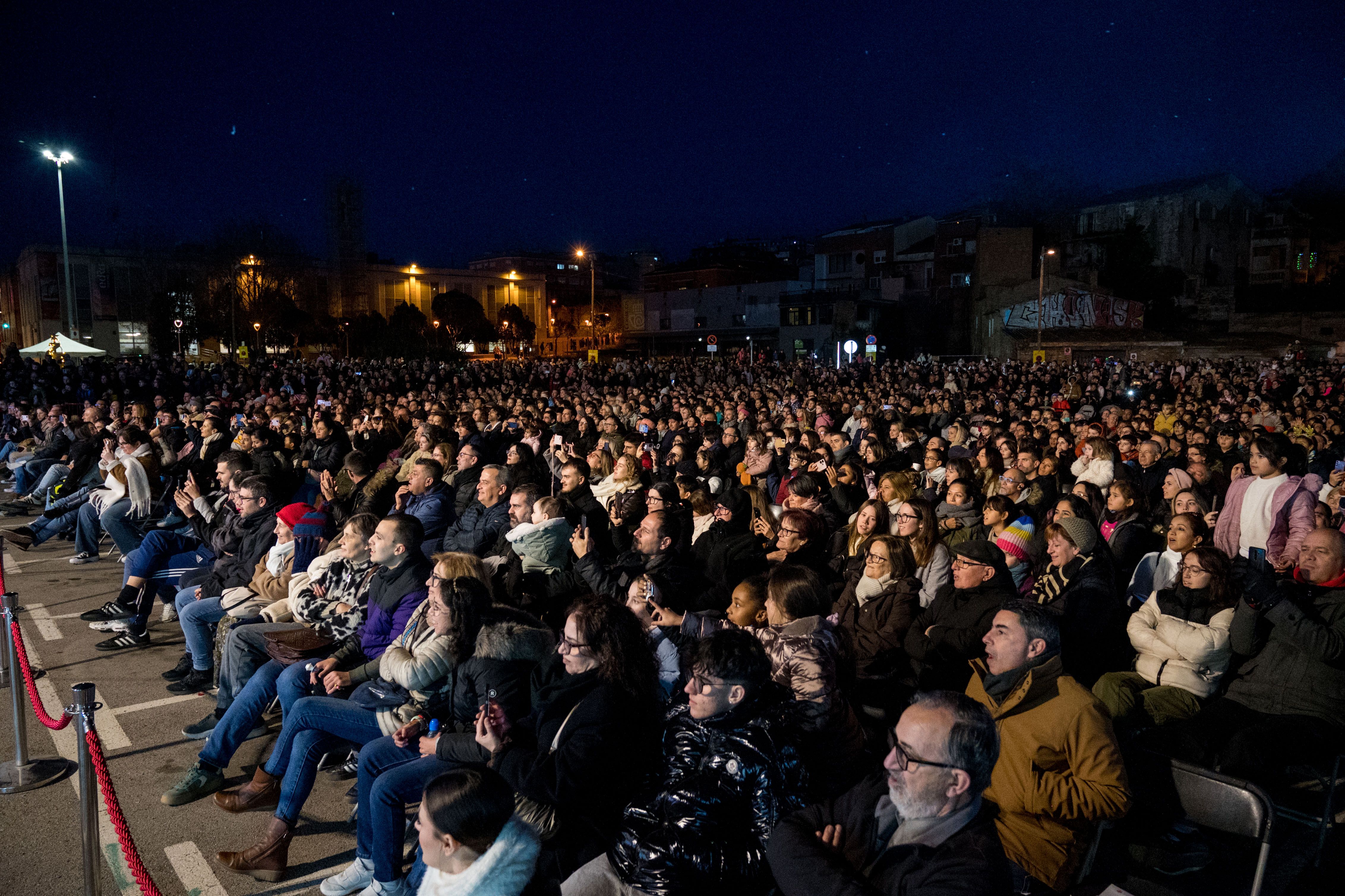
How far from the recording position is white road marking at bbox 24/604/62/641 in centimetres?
676

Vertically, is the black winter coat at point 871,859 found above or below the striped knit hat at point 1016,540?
below

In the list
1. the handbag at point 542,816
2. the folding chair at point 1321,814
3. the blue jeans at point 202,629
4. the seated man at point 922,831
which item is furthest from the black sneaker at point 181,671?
the folding chair at point 1321,814

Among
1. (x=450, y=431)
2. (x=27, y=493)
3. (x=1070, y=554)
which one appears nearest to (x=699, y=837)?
(x=1070, y=554)

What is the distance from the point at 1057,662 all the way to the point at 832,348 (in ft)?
163

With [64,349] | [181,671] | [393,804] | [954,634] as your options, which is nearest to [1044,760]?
[954,634]

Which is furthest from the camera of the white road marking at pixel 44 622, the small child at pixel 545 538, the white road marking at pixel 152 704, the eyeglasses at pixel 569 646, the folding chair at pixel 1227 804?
the white road marking at pixel 44 622

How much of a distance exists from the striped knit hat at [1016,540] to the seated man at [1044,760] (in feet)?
7.85

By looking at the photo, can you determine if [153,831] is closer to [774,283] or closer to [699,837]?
[699,837]

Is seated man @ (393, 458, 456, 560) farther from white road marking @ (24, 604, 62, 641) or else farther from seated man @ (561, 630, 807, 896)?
seated man @ (561, 630, 807, 896)

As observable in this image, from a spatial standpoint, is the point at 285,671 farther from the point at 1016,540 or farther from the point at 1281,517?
the point at 1281,517

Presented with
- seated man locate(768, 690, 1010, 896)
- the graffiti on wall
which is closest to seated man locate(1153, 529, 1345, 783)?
seated man locate(768, 690, 1010, 896)

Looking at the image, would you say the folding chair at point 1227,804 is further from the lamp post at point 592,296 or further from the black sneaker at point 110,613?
the lamp post at point 592,296

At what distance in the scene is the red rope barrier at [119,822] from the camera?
9.09 feet

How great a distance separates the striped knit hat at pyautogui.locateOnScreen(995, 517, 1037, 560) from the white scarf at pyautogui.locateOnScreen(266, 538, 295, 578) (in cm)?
470
